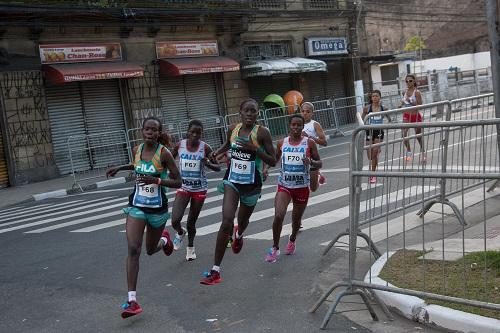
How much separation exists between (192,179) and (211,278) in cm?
161

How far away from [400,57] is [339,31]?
6592mm

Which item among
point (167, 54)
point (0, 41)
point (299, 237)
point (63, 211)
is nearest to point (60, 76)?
point (0, 41)

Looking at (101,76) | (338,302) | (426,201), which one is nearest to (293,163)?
(426,201)

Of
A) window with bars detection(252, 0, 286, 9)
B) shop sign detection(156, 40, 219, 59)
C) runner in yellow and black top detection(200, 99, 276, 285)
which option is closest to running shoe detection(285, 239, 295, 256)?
runner in yellow and black top detection(200, 99, 276, 285)

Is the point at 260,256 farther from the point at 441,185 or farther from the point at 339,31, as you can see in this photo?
the point at 339,31

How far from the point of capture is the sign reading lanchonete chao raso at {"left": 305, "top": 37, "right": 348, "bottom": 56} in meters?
31.4

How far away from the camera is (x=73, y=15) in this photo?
21719mm

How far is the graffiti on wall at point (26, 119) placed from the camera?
20266 millimetres

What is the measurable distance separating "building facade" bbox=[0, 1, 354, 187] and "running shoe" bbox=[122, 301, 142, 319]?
43.5ft

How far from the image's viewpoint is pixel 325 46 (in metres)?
32.4

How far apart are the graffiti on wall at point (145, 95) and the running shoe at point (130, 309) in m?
18.5

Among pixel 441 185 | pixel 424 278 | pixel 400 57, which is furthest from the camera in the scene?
pixel 400 57

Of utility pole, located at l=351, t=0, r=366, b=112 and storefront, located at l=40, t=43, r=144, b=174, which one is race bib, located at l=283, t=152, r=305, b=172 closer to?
storefront, located at l=40, t=43, r=144, b=174

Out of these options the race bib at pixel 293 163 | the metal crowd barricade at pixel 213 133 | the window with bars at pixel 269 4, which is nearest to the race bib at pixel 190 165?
the race bib at pixel 293 163
